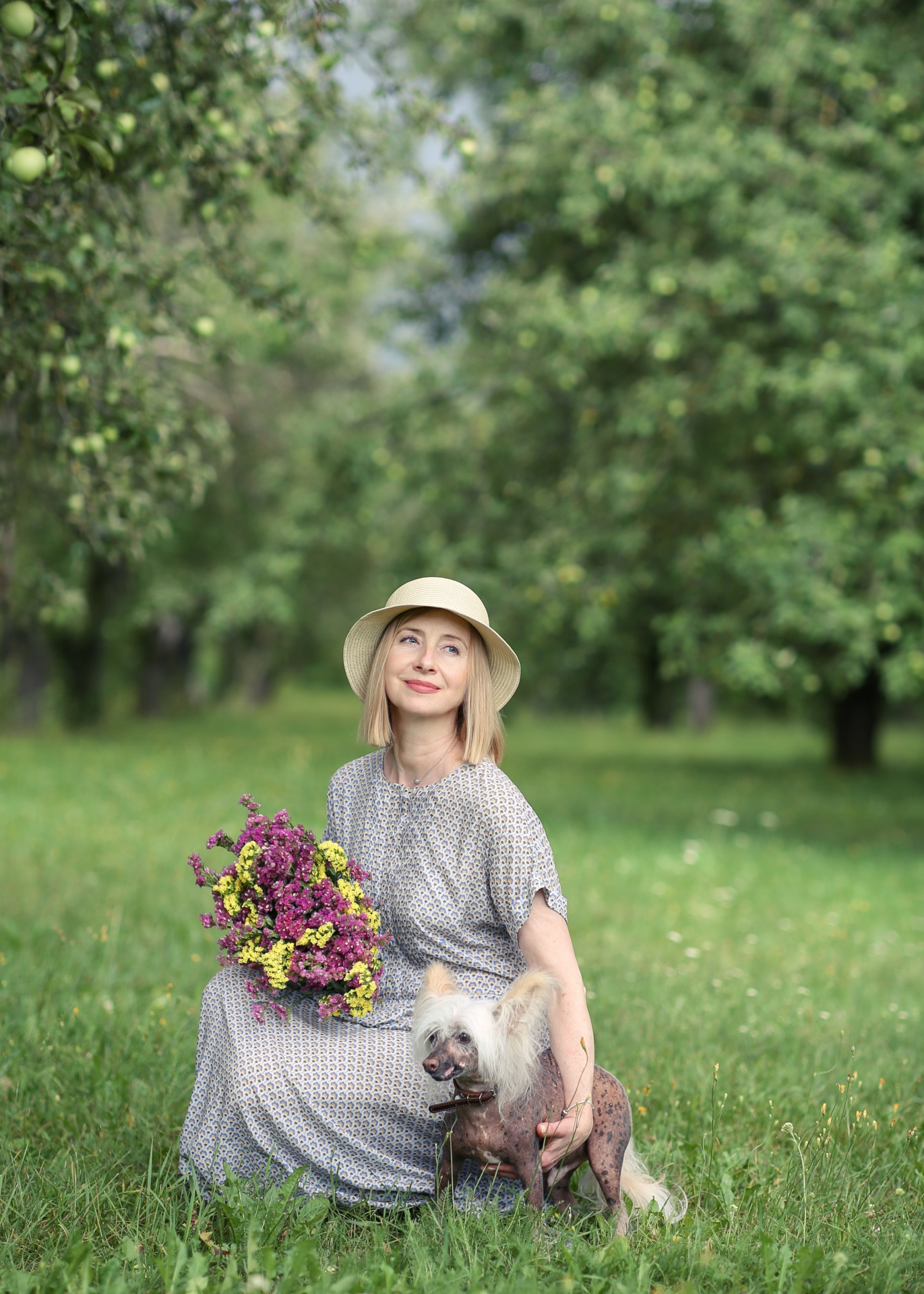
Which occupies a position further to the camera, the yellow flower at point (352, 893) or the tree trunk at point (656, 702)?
the tree trunk at point (656, 702)

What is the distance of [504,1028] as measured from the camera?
9.30 feet

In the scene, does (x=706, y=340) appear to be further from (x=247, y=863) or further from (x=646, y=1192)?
(x=646, y=1192)

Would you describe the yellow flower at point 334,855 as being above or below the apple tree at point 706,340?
below

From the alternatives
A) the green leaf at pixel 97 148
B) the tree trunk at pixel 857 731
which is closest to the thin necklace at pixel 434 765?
the green leaf at pixel 97 148

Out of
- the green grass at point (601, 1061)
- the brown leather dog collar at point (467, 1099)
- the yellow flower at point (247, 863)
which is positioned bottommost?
the green grass at point (601, 1061)

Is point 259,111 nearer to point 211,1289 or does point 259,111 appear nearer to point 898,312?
point 211,1289

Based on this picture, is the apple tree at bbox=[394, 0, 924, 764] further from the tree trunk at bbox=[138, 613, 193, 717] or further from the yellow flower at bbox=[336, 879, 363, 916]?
the tree trunk at bbox=[138, 613, 193, 717]

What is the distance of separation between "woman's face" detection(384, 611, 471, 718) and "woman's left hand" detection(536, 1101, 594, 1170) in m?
1.17

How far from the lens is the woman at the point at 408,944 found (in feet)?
10.4

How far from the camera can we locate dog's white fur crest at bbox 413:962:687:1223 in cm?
283

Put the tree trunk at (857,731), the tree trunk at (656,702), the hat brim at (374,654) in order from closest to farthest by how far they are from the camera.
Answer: the hat brim at (374,654) → the tree trunk at (857,731) → the tree trunk at (656,702)

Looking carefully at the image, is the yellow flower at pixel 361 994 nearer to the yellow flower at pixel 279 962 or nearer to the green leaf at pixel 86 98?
the yellow flower at pixel 279 962

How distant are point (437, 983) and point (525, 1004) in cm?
29

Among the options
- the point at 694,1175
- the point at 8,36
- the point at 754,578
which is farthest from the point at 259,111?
the point at 754,578
